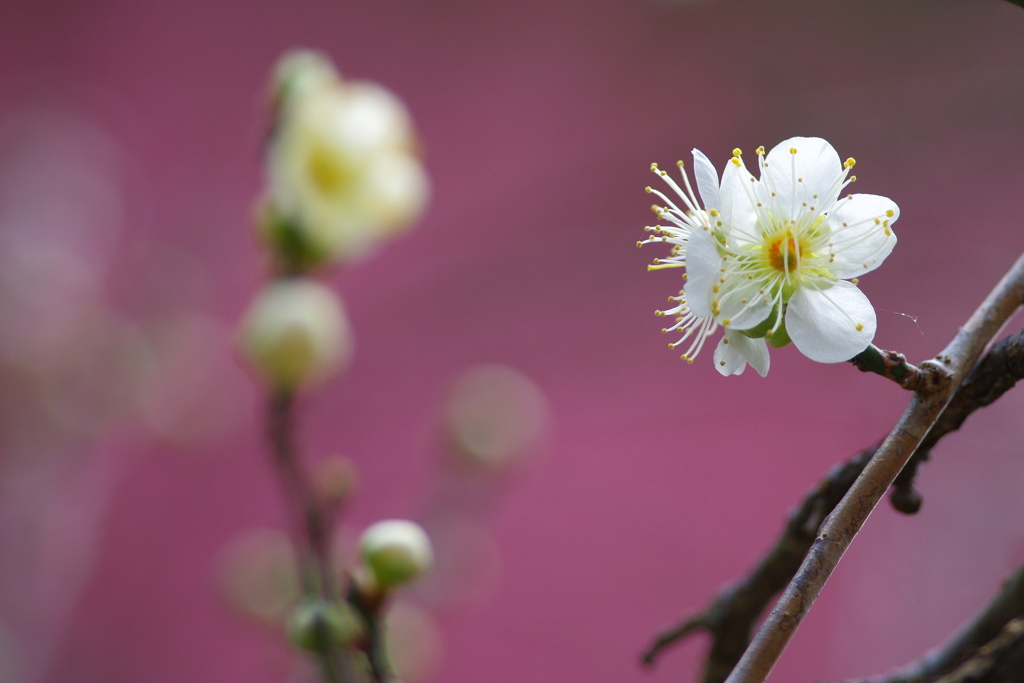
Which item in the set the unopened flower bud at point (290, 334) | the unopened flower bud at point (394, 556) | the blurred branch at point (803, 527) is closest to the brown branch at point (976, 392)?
the blurred branch at point (803, 527)

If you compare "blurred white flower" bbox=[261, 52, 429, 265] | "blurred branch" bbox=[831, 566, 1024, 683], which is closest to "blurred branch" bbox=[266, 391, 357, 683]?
"blurred white flower" bbox=[261, 52, 429, 265]

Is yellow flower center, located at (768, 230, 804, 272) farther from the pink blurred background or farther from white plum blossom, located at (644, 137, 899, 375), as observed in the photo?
the pink blurred background

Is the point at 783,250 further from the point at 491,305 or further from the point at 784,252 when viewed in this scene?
the point at 491,305

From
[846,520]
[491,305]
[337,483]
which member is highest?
[846,520]

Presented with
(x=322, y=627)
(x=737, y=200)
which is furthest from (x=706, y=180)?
(x=322, y=627)

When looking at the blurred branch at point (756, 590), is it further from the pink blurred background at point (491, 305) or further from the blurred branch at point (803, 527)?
the pink blurred background at point (491, 305)

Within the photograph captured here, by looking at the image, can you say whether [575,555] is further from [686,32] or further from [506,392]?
[686,32]
